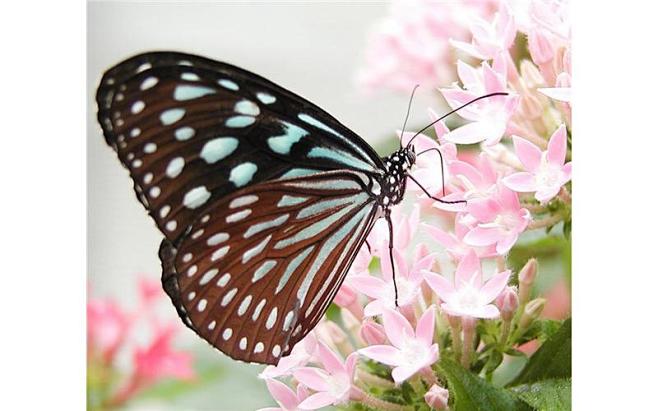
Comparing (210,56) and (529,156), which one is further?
(210,56)

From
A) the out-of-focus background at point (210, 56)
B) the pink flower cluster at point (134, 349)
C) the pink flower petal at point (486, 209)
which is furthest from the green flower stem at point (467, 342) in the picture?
the pink flower cluster at point (134, 349)

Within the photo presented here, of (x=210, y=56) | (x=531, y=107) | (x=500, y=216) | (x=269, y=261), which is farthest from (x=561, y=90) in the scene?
(x=210, y=56)

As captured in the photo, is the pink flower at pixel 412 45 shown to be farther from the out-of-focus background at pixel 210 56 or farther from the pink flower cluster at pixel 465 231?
the pink flower cluster at pixel 465 231

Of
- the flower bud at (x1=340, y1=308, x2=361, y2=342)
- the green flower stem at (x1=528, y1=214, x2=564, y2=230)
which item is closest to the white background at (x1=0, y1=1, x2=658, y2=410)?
the green flower stem at (x1=528, y1=214, x2=564, y2=230)

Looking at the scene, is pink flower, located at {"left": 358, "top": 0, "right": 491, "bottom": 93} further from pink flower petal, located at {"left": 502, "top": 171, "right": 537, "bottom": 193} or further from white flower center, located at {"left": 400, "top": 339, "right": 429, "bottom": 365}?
white flower center, located at {"left": 400, "top": 339, "right": 429, "bottom": 365}

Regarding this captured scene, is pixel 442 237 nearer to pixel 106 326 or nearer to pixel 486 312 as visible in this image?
pixel 486 312

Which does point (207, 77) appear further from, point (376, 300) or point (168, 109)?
point (376, 300)
